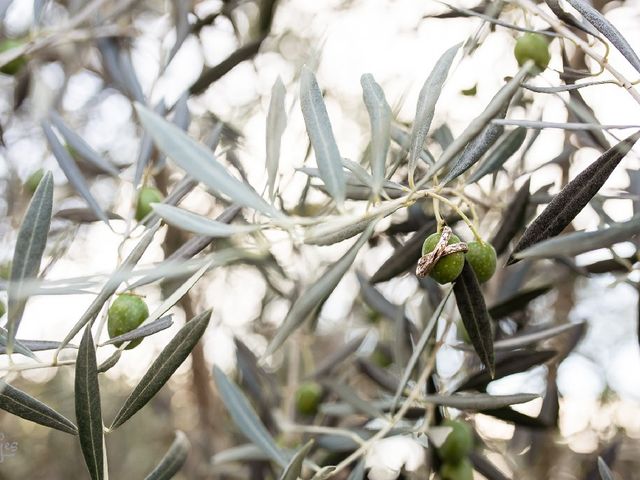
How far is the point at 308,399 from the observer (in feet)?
6.35

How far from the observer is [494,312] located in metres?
1.38

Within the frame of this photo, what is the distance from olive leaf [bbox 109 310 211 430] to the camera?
2.70 feet

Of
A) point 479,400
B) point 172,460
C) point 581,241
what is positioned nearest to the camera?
point 581,241

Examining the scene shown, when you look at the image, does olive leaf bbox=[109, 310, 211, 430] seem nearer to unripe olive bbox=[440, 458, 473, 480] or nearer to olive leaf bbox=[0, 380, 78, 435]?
olive leaf bbox=[0, 380, 78, 435]

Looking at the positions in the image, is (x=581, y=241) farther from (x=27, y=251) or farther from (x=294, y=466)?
(x=27, y=251)

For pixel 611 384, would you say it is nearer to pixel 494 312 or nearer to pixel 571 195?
pixel 494 312

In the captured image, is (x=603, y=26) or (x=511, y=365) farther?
(x=511, y=365)

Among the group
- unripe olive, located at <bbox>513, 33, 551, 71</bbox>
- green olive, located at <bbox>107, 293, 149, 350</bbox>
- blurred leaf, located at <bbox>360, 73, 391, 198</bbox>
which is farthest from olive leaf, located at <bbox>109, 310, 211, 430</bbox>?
unripe olive, located at <bbox>513, 33, 551, 71</bbox>

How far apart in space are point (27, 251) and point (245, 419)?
0.51m

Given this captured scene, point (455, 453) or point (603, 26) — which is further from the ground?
point (603, 26)

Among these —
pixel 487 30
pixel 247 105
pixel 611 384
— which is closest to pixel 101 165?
pixel 487 30

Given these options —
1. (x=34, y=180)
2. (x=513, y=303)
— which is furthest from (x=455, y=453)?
(x=34, y=180)

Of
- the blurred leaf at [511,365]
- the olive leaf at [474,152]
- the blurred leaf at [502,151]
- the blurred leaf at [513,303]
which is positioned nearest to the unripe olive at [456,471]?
the blurred leaf at [511,365]

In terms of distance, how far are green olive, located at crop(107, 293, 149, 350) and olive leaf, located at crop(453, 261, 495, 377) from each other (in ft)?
1.44
